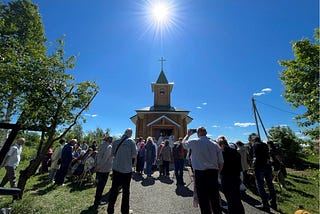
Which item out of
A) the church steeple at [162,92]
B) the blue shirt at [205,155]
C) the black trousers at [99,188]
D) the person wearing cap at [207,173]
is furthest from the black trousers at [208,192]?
the church steeple at [162,92]

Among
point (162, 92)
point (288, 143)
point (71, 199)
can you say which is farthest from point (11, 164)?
point (288, 143)

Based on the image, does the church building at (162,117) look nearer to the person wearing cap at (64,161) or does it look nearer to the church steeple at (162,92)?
the church steeple at (162,92)

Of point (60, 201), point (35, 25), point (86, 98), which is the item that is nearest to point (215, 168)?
point (86, 98)

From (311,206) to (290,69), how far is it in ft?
21.1

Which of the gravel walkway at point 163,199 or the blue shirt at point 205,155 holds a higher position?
the blue shirt at point 205,155

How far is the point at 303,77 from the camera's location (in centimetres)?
767

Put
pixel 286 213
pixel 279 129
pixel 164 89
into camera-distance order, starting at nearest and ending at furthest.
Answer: pixel 286 213 < pixel 279 129 < pixel 164 89

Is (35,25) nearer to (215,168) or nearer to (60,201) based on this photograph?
(60,201)

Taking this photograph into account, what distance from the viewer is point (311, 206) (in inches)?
246

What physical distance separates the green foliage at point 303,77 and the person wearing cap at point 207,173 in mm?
3057

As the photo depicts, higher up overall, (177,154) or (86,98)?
(86,98)

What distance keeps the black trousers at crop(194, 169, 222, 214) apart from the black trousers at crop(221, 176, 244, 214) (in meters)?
0.38

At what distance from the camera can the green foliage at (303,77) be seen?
5.99m

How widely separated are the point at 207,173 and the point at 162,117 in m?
14.8
